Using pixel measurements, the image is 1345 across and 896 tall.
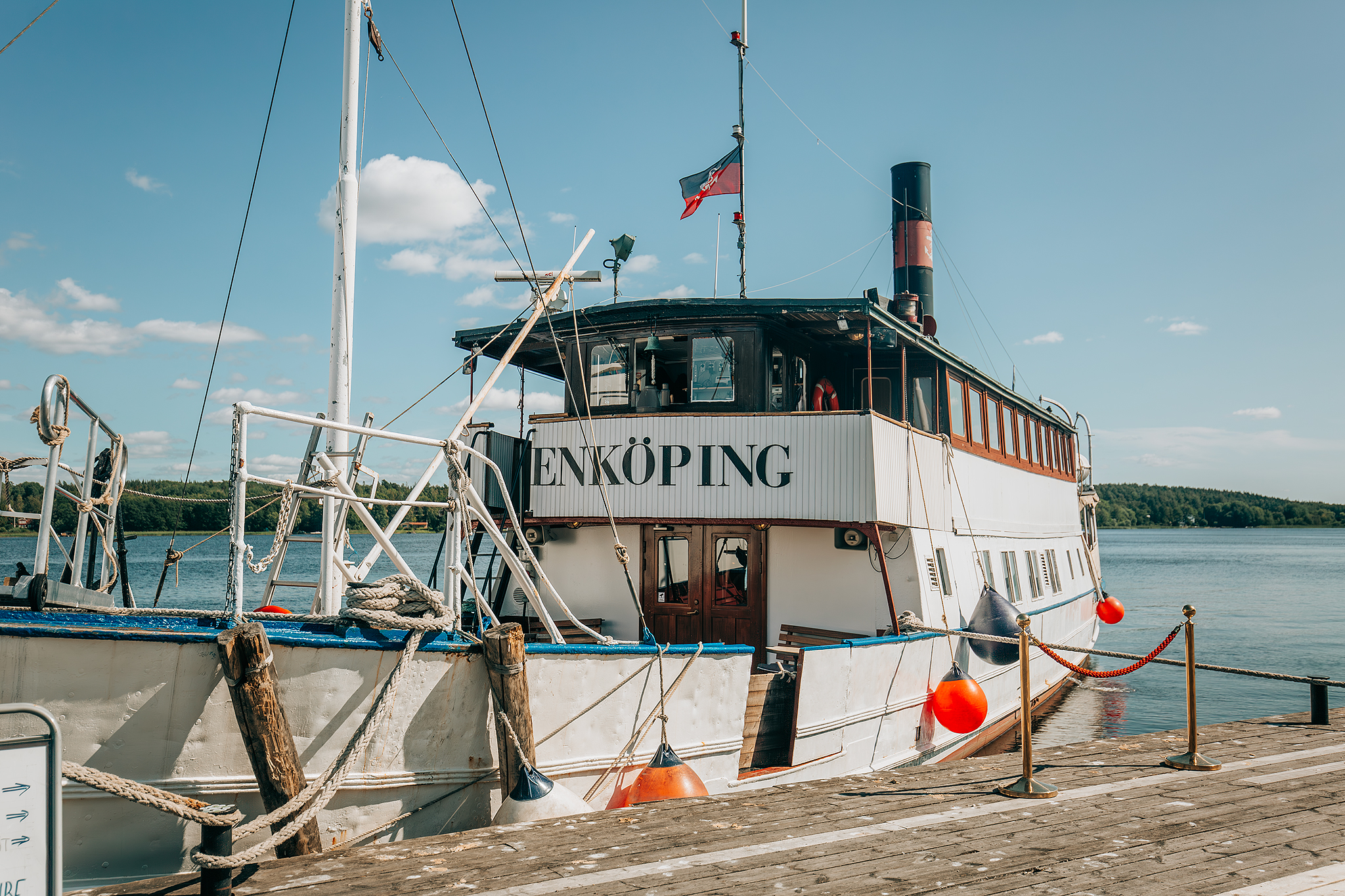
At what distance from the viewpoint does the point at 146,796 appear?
3.90 meters

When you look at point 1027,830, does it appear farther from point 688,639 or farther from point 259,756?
point 688,639

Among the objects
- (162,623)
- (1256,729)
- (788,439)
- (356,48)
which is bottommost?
(1256,729)

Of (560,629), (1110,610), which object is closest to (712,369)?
(560,629)

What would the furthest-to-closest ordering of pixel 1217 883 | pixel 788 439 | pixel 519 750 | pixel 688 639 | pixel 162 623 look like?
pixel 688 639, pixel 788 439, pixel 519 750, pixel 162 623, pixel 1217 883

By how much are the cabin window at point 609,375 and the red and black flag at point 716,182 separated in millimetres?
3251

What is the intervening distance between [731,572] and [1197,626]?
2984 centimetres

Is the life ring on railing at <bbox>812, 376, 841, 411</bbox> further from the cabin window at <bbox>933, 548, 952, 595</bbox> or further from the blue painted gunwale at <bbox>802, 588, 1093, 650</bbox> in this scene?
the blue painted gunwale at <bbox>802, 588, 1093, 650</bbox>

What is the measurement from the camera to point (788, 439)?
10062 mm

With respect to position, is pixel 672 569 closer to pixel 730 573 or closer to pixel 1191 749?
pixel 730 573

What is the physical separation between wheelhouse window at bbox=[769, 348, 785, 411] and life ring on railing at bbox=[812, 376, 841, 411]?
2.20 feet

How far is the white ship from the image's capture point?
5.16 m

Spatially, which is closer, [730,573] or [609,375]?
[730,573]

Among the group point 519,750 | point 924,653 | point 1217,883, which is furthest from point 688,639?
point 1217,883

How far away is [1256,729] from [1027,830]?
165 inches
